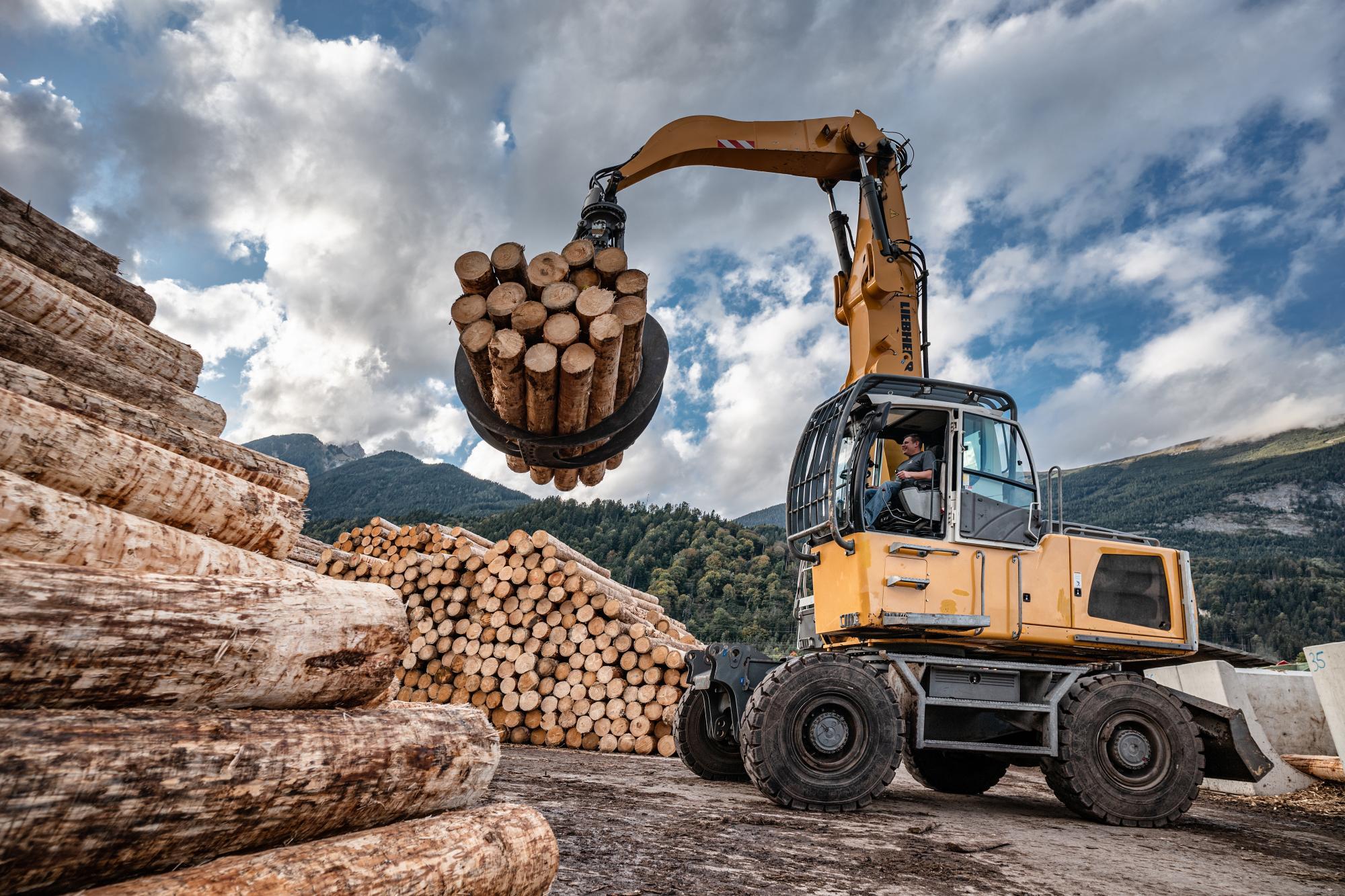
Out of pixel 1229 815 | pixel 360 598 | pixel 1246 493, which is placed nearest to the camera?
pixel 360 598

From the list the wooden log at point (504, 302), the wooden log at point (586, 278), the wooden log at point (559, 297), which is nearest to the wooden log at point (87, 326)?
the wooden log at point (504, 302)

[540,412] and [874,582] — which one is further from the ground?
[540,412]

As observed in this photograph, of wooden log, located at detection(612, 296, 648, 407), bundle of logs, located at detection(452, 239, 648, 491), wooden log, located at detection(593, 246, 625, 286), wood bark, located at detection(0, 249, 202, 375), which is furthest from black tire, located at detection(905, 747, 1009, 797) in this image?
wood bark, located at detection(0, 249, 202, 375)

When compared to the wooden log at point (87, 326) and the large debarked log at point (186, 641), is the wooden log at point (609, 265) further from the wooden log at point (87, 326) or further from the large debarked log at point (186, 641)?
the wooden log at point (87, 326)

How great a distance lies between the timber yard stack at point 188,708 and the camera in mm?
1752

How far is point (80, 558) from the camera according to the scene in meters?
2.56

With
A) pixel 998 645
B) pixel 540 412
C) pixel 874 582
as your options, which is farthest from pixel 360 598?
pixel 998 645

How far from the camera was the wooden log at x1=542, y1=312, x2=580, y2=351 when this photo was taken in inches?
155

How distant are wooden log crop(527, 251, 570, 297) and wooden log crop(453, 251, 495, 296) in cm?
20

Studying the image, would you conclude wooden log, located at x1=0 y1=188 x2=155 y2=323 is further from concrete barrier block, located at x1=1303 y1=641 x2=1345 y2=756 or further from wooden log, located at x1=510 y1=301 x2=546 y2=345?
concrete barrier block, located at x1=1303 y1=641 x2=1345 y2=756

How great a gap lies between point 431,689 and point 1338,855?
798cm

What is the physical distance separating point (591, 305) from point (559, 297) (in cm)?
18

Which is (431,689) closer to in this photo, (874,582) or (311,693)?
(874,582)

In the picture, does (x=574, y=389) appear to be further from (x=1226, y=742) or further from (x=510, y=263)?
(x=1226, y=742)
